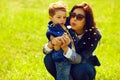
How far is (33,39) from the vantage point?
35.0 ft

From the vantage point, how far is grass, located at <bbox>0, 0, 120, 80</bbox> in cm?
823

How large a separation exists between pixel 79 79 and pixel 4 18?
6528mm

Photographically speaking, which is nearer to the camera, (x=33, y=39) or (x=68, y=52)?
(x=68, y=52)

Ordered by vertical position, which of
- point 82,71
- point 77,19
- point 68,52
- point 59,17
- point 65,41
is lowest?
point 82,71

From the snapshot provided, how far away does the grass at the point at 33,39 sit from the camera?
8234mm

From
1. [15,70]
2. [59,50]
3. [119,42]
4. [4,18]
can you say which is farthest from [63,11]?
[4,18]

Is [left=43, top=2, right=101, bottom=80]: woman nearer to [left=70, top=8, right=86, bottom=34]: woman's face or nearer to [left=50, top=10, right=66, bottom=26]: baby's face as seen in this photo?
[left=70, top=8, right=86, bottom=34]: woman's face

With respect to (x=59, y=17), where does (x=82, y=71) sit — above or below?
below

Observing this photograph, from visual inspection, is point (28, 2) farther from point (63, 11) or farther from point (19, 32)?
point (63, 11)

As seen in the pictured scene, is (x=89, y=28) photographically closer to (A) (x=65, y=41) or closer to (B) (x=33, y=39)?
(A) (x=65, y=41)

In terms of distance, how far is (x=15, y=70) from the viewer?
8.31 metres

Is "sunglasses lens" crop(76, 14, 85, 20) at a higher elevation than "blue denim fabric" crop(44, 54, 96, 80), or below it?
higher

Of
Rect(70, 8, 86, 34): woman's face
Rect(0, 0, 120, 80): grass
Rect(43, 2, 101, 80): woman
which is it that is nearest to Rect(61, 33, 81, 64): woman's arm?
Rect(43, 2, 101, 80): woman

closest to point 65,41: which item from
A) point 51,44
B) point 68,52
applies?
point 68,52
